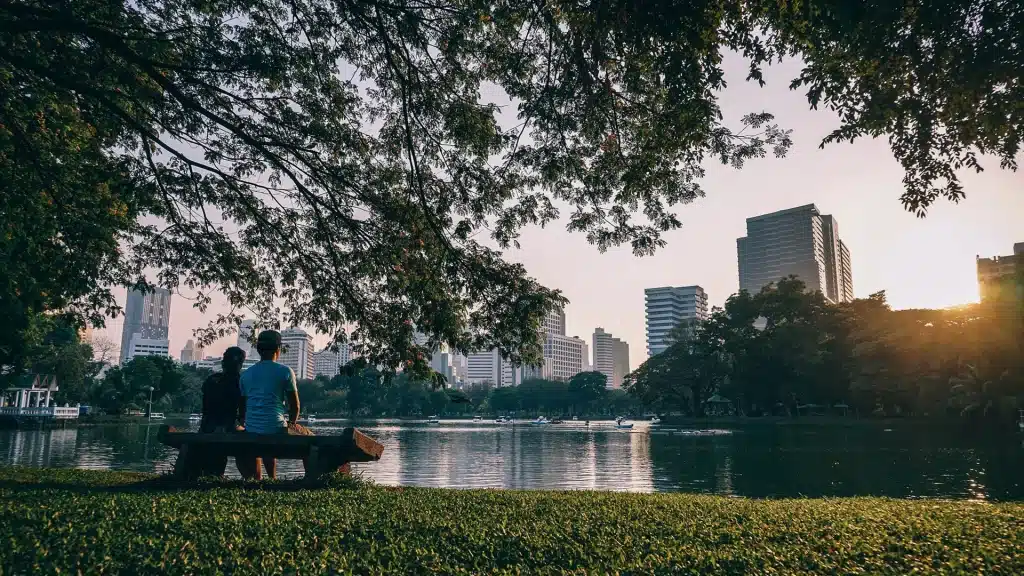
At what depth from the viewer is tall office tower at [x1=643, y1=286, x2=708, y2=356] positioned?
614 ft

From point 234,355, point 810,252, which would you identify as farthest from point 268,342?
point 810,252

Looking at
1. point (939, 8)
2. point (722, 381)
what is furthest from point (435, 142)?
point (722, 381)

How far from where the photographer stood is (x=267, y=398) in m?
6.37

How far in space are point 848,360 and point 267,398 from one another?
187 feet

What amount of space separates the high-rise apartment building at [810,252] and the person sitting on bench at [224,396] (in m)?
185

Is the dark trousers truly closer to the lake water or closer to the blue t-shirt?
the blue t-shirt

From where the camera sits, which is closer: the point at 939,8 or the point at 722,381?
the point at 939,8

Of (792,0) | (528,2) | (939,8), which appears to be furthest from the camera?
(528,2)

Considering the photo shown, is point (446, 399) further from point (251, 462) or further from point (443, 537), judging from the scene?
point (443, 537)

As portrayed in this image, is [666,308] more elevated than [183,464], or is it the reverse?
[666,308]

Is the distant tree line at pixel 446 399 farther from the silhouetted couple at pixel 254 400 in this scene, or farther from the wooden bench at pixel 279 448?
the wooden bench at pixel 279 448

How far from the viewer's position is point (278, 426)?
6.38 m

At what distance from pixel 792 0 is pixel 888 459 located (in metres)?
26.3

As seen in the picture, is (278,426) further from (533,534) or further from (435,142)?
(435,142)
